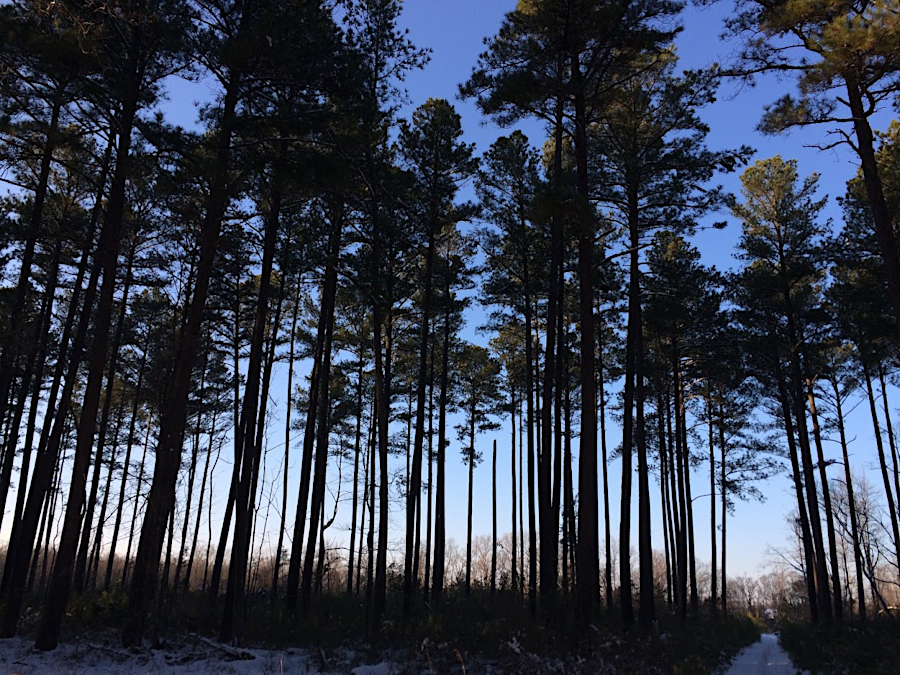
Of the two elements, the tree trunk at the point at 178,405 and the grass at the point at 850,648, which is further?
the grass at the point at 850,648

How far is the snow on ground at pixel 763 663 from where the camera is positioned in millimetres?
13320

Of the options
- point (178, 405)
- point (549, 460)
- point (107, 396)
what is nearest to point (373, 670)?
point (549, 460)

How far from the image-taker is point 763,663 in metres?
15.0

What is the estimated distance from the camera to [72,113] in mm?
10656

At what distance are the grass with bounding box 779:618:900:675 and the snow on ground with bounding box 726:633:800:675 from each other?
0.85ft

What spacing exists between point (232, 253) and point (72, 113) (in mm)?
5460

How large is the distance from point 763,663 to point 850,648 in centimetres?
268

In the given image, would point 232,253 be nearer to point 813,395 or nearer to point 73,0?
point 73,0

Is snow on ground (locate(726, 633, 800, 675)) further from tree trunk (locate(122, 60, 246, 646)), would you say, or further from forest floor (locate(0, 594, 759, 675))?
tree trunk (locate(122, 60, 246, 646))

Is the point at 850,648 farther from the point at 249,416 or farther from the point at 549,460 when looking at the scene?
the point at 249,416

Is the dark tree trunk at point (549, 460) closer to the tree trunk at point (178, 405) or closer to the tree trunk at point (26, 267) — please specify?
the tree trunk at point (178, 405)

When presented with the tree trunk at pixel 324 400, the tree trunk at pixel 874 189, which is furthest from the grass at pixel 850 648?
the tree trunk at pixel 324 400

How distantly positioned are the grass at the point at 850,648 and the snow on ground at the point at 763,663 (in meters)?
0.26

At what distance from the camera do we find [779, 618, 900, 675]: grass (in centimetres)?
1150
